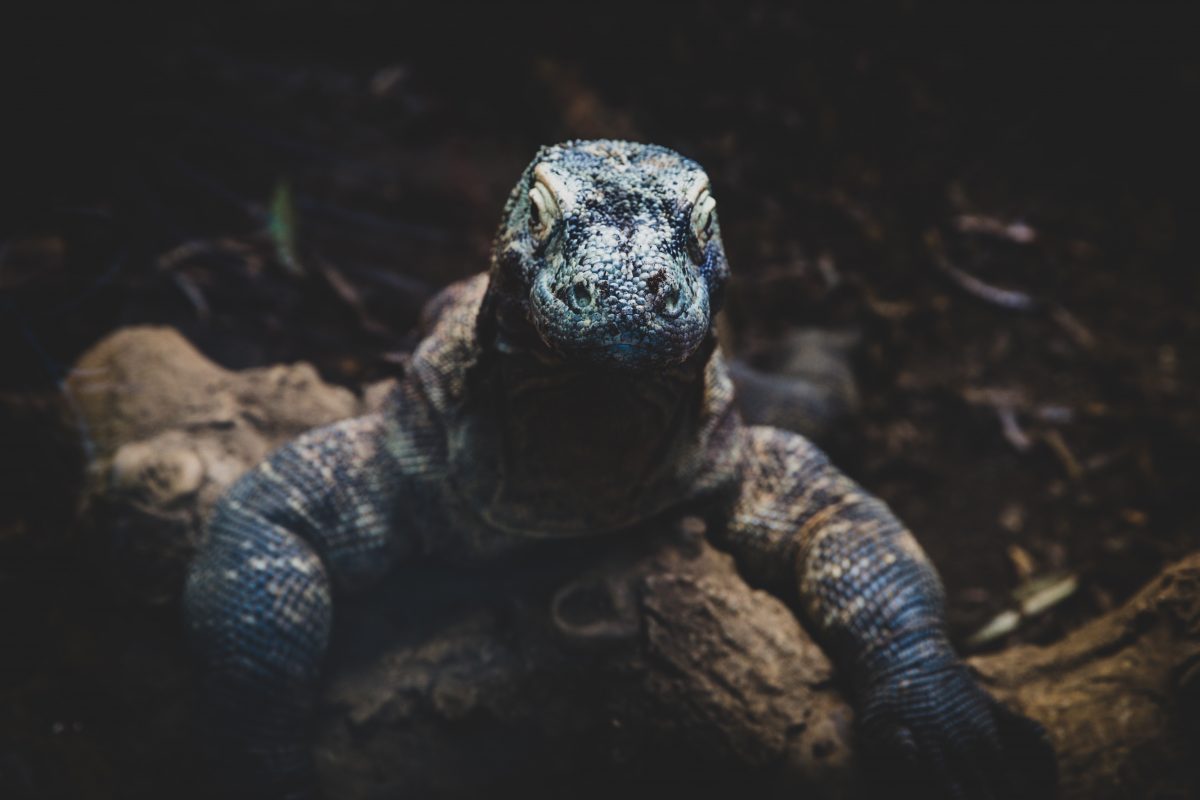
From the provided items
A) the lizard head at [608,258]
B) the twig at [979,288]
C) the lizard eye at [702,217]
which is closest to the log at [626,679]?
the lizard head at [608,258]

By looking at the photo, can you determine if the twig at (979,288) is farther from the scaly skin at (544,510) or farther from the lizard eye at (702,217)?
the lizard eye at (702,217)

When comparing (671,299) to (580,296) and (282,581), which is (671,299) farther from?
(282,581)

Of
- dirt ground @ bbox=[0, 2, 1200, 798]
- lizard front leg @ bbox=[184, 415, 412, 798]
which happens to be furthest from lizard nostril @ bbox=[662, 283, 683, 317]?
dirt ground @ bbox=[0, 2, 1200, 798]

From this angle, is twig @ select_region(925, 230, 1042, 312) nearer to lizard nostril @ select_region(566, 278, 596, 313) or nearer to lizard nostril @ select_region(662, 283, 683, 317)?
lizard nostril @ select_region(662, 283, 683, 317)

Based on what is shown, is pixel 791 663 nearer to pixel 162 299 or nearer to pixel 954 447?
pixel 954 447

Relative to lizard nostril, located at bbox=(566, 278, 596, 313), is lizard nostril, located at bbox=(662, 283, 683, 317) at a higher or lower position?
higher

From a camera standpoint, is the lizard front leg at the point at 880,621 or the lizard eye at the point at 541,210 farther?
the lizard front leg at the point at 880,621
